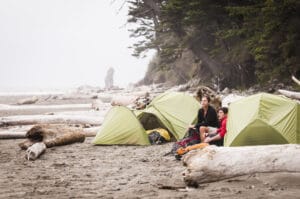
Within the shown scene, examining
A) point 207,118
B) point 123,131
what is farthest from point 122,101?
point 207,118

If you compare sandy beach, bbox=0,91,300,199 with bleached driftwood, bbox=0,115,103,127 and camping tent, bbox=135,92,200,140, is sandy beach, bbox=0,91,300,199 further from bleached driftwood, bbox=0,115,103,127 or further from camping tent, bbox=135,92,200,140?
bleached driftwood, bbox=0,115,103,127

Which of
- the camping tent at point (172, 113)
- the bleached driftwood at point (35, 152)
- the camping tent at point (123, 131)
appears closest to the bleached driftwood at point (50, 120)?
the camping tent at point (172, 113)

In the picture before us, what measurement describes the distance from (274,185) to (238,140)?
2355 millimetres

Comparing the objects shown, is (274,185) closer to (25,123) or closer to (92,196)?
(92,196)

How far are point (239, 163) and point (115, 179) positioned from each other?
1.87 metres

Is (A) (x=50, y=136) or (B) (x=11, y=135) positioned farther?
(B) (x=11, y=135)

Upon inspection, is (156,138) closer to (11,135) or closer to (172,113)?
(172,113)

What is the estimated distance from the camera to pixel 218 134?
768 centimetres

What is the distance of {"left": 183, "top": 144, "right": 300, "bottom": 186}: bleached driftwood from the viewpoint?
4.94m

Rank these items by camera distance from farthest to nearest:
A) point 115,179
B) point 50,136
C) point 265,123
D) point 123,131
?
point 123,131, point 50,136, point 265,123, point 115,179

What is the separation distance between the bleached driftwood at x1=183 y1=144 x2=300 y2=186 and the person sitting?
7.99 ft

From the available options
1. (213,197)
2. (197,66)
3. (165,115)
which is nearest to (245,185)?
(213,197)

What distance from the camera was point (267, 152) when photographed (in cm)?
511

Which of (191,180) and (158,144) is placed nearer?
(191,180)
